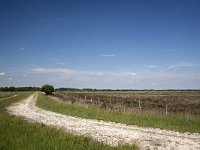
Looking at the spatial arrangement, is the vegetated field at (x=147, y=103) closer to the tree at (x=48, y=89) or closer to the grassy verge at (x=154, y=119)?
the grassy verge at (x=154, y=119)

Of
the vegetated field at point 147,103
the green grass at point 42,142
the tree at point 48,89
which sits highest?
the tree at point 48,89

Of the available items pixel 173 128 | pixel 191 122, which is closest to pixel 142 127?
pixel 173 128

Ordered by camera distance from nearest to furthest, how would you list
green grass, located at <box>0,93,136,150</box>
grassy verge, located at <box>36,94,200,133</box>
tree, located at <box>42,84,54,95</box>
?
green grass, located at <box>0,93,136,150</box> → grassy verge, located at <box>36,94,200,133</box> → tree, located at <box>42,84,54,95</box>

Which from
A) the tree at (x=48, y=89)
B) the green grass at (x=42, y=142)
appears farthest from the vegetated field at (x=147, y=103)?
the tree at (x=48, y=89)

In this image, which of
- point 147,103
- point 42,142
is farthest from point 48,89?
point 42,142

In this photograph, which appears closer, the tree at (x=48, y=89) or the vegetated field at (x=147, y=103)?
the vegetated field at (x=147, y=103)

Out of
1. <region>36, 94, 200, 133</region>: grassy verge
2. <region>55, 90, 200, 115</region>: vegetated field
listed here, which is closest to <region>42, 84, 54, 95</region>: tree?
<region>55, 90, 200, 115</region>: vegetated field

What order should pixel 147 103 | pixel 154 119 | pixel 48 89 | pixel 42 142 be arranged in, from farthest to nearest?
pixel 48 89 < pixel 147 103 < pixel 154 119 < pixel 42 142

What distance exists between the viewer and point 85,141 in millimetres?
12711

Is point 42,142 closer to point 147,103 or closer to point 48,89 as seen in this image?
point 147,103

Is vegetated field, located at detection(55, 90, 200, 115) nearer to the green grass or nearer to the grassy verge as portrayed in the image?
the grassy verge

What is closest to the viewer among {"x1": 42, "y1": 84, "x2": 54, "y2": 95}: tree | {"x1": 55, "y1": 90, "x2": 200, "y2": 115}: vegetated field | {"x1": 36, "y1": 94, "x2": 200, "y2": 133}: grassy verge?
{"x1": 36, "y1": 94, "x2": 200, "y2": 133}: grassy verge

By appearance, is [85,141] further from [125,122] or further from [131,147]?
[125,122]

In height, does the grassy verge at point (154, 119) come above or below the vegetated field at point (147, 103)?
below
